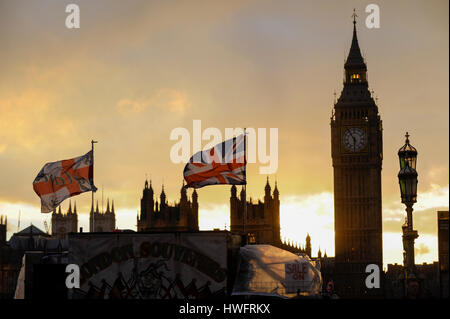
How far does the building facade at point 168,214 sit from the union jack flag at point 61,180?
88.7 meters

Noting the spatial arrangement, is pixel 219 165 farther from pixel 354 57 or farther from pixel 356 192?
pixel 354 57

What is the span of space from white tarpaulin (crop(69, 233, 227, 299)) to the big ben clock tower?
113384mm

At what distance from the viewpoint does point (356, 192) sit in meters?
156

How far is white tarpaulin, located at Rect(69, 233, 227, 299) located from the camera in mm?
39750

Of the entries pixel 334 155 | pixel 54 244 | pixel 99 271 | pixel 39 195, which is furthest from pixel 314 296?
pixel 54 244

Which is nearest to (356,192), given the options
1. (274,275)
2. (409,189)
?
(274,275)

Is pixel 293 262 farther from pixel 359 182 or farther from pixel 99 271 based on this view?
pixel 359 182

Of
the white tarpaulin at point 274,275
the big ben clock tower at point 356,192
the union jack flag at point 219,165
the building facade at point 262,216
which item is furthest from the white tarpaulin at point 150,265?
the big ben clock tower at point 356,192

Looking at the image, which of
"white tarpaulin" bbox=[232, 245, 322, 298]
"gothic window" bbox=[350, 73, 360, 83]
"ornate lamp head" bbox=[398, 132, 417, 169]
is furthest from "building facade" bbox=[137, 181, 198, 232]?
"ornate lamp head" bbox=[398, 132, 417, 169]

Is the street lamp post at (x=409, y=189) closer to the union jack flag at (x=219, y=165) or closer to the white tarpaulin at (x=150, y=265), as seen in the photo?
the white tarpaulin at (x=150, y=265)

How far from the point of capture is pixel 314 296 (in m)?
41.5

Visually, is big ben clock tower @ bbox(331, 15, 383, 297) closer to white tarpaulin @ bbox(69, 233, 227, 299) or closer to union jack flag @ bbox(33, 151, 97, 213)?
union jack flag @ bbox(33, 151, 97, 213)

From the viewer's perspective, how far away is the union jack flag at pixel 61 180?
158 ft
